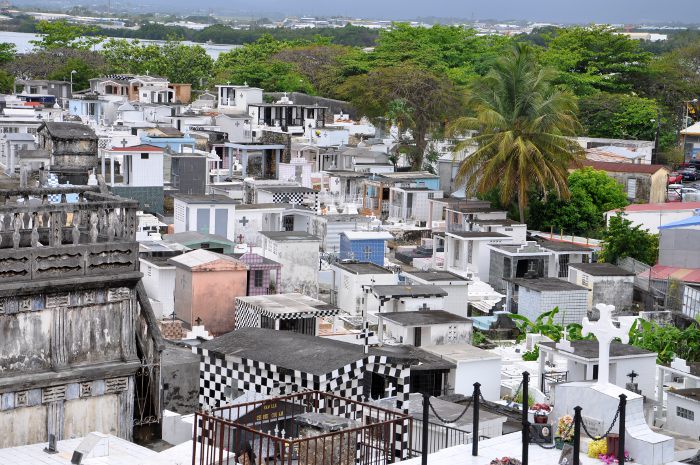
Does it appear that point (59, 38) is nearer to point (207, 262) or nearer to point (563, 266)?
point (563, 266)

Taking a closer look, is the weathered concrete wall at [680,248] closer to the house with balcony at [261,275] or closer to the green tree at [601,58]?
the house with balcony at [261,275]

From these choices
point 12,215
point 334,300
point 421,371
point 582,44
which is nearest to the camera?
point 12,215

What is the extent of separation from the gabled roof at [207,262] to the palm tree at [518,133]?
16.1m

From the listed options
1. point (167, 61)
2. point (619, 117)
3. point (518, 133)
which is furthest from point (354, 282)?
point (167, 61)

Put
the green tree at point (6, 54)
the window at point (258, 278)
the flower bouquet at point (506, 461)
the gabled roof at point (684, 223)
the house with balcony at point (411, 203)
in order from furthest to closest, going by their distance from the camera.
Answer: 1. the green tree at point (6, 54)
2. the house with balcony at point (411, 203)
3. the gabled roof at point (684, 223)
4. the window at point (258, 278)
5. the flower bouquet at point (506, 461)

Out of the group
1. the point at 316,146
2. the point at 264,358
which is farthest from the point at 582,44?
the point at 264,358

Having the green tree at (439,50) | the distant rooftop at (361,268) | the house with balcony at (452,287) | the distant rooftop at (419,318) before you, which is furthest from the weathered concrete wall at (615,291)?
the green tree at (439,50)

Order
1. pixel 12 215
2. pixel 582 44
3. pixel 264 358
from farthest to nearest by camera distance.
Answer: pixel 582 44
pixel 264 358
pixel 12 215

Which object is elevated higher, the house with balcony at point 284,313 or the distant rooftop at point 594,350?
the distant rooftop at point 594,350

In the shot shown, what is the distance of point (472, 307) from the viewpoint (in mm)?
32000

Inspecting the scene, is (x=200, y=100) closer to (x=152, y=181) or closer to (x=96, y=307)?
(x=152, y=181)

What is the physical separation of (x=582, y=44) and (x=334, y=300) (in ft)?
140

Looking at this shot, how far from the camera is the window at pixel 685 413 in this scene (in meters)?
21.0

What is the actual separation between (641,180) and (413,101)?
1188 cm
